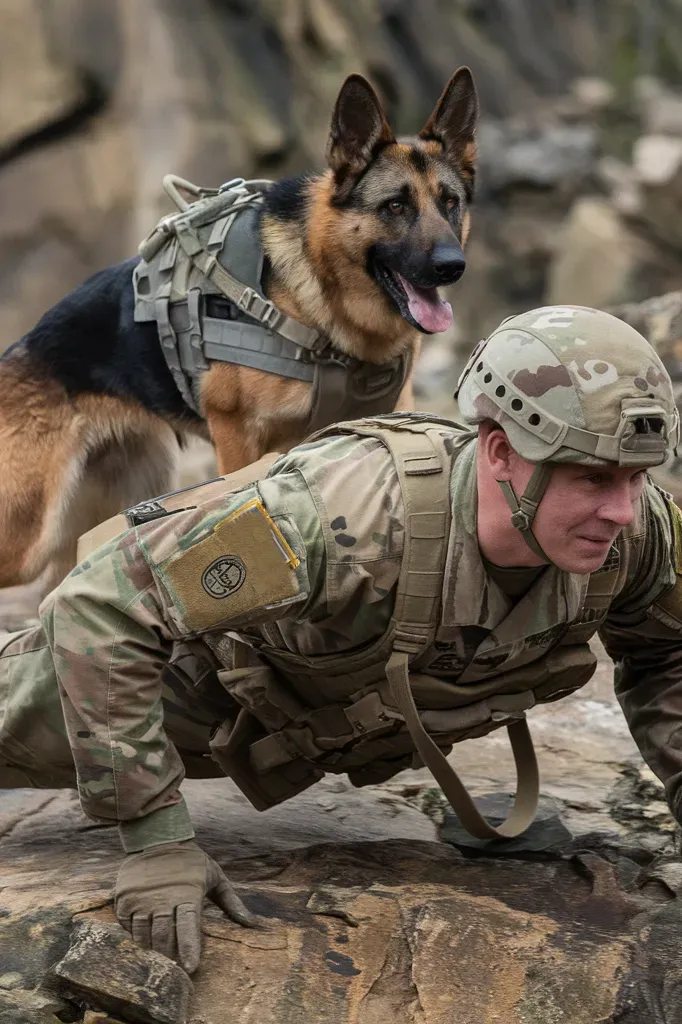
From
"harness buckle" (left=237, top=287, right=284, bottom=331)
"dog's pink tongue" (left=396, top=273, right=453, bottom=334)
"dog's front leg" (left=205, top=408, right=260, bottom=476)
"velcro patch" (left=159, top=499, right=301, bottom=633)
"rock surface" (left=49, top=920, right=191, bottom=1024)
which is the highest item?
"harness buckle" (left=237, top=287, right=284, bottom=331)

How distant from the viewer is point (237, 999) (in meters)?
2.40

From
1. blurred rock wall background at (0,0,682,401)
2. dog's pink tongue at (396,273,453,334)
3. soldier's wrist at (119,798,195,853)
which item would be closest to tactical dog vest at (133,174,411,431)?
dog's pink tongue at (396,273,453,334)

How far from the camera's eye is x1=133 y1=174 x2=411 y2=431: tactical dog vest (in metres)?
4.54

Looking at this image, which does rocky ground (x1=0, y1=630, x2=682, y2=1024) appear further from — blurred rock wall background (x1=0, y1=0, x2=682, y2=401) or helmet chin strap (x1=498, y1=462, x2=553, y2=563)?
blurred rock wall background (x1=0, y1=0, x2=682, y2=401)

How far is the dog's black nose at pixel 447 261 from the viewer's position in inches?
175

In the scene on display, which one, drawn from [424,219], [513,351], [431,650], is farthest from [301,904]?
[424,219]

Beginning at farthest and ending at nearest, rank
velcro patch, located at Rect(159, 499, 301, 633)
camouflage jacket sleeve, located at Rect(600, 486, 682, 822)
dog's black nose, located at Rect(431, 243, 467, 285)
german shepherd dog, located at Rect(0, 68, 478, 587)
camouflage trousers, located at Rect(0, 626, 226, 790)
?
german shepherd dog, located at Rect(0, 68, 478, 587)
dog's black nose, located at Rect(431, 243, 467, 285)
camouflage trousers, located at Rect(0, 626, 226, 790)
camouflage jacket sleeve, located at Rect(600, 486, 682, 822)
velcro patch, located at Rect(159, 499, 301, 633)

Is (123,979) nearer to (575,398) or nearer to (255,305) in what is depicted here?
(575,398)

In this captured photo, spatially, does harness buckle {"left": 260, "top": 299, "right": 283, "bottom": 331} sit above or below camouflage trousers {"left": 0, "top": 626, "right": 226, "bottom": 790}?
above

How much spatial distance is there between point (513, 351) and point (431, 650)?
63cm

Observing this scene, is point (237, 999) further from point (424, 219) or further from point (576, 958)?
point (424, 219)

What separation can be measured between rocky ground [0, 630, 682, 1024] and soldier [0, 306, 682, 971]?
112 millimetres

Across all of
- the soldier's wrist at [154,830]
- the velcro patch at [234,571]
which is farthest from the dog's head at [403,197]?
the soldier's wrist at [154,830]

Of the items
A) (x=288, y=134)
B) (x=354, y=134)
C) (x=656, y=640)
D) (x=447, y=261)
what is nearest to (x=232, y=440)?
(x=447, y=261)
